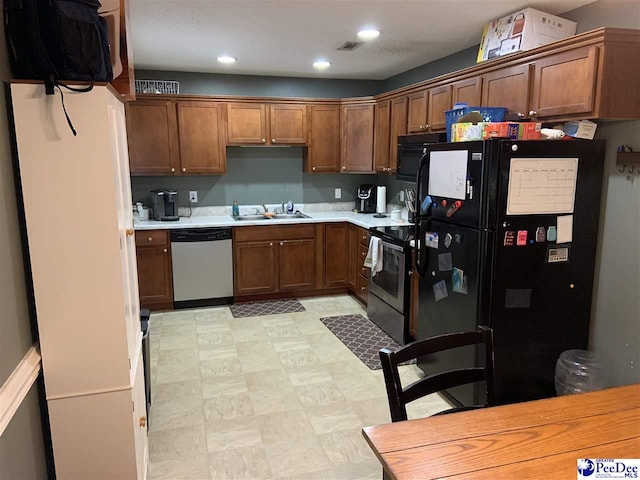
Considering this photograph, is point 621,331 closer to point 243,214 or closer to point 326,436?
point 326,436

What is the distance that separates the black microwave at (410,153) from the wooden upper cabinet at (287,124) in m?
1.41

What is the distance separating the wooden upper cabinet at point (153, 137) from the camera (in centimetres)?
457

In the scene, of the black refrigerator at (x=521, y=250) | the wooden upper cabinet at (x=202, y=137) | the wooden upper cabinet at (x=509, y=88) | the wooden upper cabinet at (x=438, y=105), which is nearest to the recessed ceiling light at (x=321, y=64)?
the wooden upper cabinet at (x=202, y=137)

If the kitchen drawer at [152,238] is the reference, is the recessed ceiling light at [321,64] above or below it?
above

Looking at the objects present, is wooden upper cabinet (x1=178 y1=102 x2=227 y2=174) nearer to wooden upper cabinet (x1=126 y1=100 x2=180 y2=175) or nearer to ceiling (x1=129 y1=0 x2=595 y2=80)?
wooden upper cabinet (x1=126 y1=100 x2=180 y2=175)

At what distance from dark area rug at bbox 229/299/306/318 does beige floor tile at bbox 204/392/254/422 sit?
5.17 feet

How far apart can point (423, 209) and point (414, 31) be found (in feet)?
4.58

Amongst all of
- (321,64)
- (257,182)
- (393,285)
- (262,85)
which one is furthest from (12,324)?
(262,85)

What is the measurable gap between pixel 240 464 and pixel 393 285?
2031mm

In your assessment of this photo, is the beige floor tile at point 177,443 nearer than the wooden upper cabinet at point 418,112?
Yes

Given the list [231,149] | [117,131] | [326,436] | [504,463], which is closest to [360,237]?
[231,149]

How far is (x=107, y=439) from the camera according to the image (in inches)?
70.2

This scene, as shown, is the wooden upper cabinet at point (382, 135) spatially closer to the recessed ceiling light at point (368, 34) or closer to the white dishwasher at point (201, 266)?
the recessed ceiling light at point (368, 34)

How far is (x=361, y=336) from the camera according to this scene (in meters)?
4.02
